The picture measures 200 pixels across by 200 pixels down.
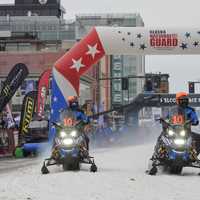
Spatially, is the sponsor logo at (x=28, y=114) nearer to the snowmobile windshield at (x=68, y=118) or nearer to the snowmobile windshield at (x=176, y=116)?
the snowmobile windshield at (x=68, y=118)

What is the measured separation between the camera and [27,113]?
2758 cm

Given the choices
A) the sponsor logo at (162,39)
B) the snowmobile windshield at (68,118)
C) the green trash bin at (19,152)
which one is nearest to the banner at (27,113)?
the green trash bin at (19,152)

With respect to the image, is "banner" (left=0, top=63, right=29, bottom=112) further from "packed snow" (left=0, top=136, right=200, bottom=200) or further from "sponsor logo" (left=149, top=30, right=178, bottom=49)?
"packed snow" (left=0, top=136, right=200, bottom=200)

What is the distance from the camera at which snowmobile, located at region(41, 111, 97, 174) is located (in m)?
14.0

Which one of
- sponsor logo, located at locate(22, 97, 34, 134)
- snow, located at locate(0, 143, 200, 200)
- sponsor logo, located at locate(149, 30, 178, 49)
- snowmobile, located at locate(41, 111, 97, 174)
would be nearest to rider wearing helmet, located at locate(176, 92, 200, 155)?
snow, located at locate(0, 143, 200, 200)

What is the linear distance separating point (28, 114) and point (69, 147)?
44.7ft

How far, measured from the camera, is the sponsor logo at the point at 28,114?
27.3 meters

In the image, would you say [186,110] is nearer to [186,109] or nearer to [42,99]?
[186,109]

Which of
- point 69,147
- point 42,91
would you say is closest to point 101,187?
point 69,147

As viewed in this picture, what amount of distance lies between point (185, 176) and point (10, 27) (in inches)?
4197

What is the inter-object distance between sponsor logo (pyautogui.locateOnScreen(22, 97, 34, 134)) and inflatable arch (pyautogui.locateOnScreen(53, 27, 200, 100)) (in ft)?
20.6

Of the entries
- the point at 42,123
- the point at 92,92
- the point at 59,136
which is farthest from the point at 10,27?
the point at 59,136

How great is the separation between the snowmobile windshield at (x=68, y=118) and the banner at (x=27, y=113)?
41.5 ft

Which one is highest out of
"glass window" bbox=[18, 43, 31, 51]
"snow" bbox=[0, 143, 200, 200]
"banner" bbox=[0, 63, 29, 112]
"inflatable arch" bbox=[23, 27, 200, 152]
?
"glass window" bbox=[18, 43, 31, 51]
